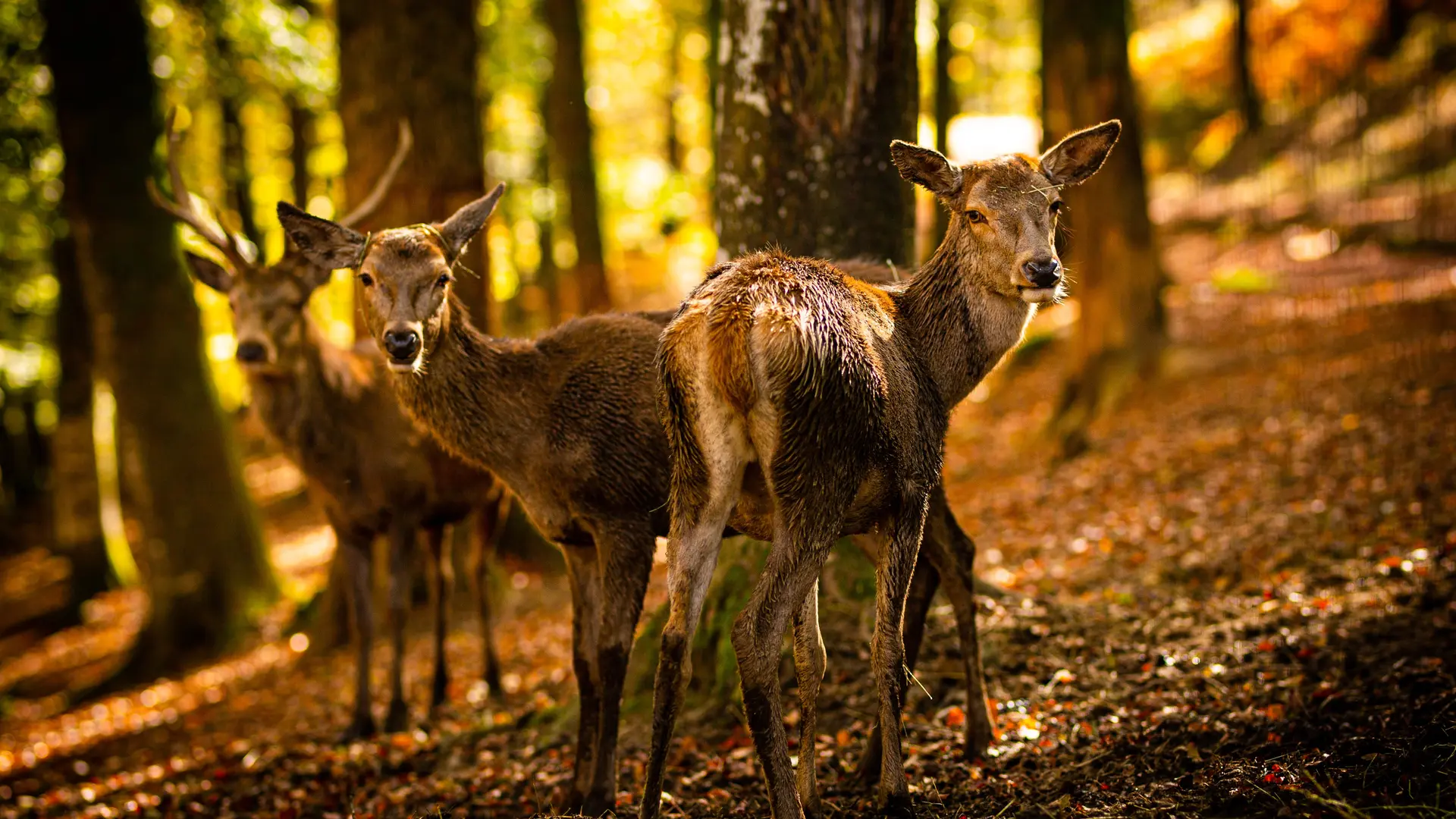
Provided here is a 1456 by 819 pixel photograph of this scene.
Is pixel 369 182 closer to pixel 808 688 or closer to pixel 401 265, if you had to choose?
pixel 401 265

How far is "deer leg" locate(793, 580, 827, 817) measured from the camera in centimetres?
444

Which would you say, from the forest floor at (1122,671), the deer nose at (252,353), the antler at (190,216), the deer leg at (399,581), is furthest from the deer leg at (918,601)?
the antler at (190,216)

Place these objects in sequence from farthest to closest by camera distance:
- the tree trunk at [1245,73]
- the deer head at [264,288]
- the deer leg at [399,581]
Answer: the tree trunk at [1245,73] → the deer leg at [399,581] → the deer head at [264,288]

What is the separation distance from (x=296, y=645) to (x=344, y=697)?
259cm

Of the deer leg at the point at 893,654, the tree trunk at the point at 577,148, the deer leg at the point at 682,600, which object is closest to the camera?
the deer leg at the point at 682,600

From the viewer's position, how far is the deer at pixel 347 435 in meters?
7.80

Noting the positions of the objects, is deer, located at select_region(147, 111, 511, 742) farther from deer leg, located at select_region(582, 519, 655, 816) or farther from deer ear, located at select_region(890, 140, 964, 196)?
deer ear, located at select_region(890, 140, 964, 196)

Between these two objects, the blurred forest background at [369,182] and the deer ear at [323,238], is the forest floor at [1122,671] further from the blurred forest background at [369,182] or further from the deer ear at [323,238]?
the deer ear at [323,238]

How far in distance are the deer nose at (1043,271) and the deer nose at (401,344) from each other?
2.94 m

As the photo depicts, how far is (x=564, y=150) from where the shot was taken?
15.6 metres

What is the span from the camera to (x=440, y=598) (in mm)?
8555

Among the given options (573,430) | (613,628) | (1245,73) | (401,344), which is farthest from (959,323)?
(1245,73)

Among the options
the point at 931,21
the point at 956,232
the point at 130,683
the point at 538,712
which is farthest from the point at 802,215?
the point at 931,21

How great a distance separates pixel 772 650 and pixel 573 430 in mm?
2016
